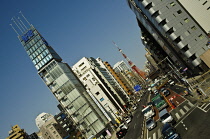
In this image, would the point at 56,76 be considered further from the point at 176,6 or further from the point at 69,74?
the point at 176,6

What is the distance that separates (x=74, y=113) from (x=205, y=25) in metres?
52.7

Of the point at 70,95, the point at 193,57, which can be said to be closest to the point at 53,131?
the point at 70,95

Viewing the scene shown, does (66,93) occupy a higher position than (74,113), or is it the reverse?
(66,93)

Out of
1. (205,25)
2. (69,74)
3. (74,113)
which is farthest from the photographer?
(69,74)

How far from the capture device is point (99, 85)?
10794cm

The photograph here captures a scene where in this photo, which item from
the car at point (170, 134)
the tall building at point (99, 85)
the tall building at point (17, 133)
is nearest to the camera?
the car at point (170, 134)

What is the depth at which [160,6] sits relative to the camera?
57.8 metres

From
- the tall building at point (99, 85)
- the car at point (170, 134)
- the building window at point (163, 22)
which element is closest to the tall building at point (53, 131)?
the tall building at point (99, 85)

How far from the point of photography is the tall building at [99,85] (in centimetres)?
10619

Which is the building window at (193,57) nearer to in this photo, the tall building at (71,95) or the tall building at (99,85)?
the tall building at (71,95)

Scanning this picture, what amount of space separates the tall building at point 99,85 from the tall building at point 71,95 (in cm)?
1774

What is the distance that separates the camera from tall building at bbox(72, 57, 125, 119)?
106 meters

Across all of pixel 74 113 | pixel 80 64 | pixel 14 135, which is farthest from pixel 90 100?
pixel 14 135

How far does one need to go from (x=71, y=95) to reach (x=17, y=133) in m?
66.9
